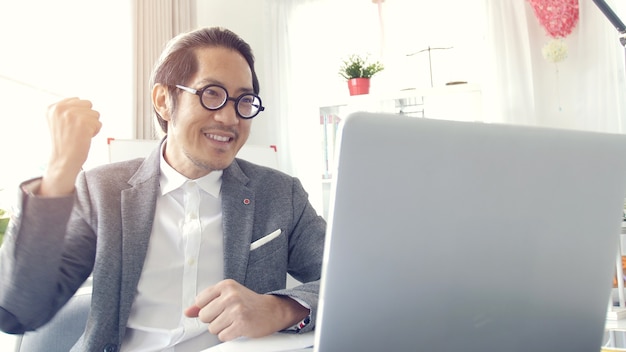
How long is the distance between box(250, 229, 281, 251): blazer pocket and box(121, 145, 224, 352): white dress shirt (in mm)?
74

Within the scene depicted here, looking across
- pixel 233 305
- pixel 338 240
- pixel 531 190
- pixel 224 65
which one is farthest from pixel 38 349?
pixel 531 190

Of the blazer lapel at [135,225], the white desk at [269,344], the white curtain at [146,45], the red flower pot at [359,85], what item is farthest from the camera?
the red flower pot at [359,85]

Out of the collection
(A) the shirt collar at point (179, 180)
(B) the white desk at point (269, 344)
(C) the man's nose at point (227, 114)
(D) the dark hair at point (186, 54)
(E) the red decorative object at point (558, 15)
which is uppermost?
(E) the red decorative object at point (558, 15)

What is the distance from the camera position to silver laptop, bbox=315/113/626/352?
19.3 inches

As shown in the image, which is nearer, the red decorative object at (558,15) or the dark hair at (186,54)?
the dark hair at (186,54)

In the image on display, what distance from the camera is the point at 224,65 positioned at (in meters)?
1.23

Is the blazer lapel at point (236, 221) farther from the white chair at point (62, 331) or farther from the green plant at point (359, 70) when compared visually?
the green plant at point (359, 70)

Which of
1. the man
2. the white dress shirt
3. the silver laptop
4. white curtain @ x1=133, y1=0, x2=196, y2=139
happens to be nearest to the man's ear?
the man

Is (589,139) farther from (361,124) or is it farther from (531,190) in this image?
(361,124)

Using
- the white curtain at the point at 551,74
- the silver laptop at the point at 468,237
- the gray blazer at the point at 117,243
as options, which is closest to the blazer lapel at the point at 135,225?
the gray blazer at the point at 117,243

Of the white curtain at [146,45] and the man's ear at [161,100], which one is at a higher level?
the white curtain at [146,45]

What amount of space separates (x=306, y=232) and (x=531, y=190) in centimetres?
76

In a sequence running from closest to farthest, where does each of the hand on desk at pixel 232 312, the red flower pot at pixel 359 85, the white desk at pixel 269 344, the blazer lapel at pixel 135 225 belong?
the white desk at pixel 269 344
the hand on desk at pixel 232 312
the blazer lapel at pixel 135 225
the red flower pot at pixel 359 85

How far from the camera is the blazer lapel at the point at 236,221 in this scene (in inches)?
46.1
